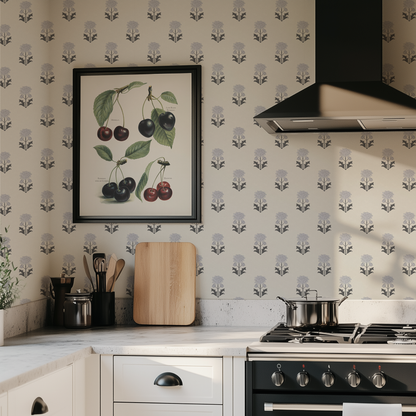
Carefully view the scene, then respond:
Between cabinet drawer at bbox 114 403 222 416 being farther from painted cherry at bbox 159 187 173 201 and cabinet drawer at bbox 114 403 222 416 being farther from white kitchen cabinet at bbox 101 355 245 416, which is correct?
painted cherry at bbox 159 187 173 201

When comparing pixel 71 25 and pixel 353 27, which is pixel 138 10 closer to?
pixel 71 25

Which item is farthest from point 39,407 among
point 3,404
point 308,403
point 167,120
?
point 167,120

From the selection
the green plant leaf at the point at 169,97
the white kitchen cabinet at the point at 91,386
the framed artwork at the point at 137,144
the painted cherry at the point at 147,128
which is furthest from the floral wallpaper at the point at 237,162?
the white kitchen cabinet at the point at 91,386

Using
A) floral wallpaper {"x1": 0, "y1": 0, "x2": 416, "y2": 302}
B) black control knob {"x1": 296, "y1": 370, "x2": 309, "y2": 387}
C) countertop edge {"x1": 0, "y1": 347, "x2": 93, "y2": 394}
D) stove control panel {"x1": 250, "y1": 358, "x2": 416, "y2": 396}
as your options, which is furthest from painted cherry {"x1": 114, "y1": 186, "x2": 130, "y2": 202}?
black control knob {"x1": 296, "y1": 370, "x2": 309, "y2": 387}

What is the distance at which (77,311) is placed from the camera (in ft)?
8.73

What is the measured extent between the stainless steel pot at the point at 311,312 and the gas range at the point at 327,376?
255mm

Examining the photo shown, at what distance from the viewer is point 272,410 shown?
81.2 inches

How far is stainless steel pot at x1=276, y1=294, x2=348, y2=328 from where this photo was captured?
239 centimetres

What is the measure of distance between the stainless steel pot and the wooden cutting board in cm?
56

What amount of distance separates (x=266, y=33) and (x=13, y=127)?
1.32 meters

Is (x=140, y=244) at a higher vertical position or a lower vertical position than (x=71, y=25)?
lower

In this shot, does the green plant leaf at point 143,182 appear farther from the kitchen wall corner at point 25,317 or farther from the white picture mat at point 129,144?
the kitchen wall corner at point 25,317

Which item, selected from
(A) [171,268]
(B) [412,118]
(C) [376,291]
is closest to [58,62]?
(A) [171,268]

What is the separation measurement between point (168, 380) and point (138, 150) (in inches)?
48.2
